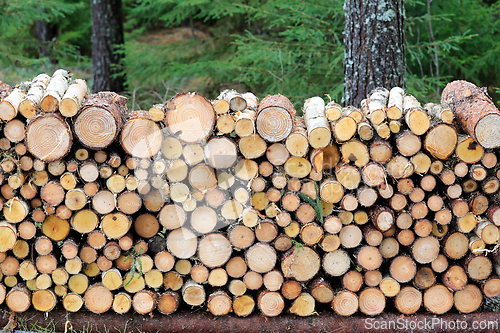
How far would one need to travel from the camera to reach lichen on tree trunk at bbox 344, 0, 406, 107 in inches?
151

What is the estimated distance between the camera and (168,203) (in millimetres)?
2873

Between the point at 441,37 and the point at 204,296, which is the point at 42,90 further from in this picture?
the point at 441,37

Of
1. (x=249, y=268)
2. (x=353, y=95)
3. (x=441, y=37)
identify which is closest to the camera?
(x=249, y=268)

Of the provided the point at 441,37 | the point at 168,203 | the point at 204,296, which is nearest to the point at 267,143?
the point at 168,203

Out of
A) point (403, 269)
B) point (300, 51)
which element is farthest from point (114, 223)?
point (300, 51)

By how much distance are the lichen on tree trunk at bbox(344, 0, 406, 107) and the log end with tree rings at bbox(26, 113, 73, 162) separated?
2719 millimetres

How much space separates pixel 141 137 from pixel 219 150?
534 mm

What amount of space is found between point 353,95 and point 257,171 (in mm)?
1762

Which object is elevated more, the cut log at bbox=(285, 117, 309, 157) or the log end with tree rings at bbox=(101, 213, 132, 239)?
the cut log at bbox=(285, 117, 309, 157)

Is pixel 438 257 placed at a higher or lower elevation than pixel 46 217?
lower

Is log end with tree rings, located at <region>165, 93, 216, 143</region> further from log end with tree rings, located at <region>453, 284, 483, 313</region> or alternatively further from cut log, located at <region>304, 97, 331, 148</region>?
log end with tree rings, located at <region>453, 284, 483, 313</region>

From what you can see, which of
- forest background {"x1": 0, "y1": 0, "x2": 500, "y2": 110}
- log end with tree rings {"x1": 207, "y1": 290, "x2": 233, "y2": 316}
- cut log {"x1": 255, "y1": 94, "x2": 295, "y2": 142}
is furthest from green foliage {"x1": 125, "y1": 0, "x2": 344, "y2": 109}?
log end with tree rings {"x1": 207, "y1": 290, "x2": 233, "y2": 316}

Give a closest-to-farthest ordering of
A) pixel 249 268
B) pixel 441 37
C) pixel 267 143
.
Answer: pixel 267 143
pixel 249 268
pixel 441 37

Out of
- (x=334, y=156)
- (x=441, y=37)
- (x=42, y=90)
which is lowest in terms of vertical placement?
(x=334, y=156)
